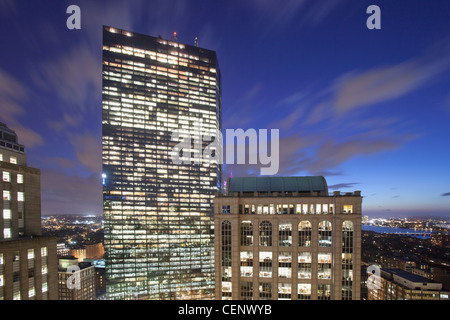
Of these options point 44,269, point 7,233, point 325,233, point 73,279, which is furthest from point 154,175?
point 325,233

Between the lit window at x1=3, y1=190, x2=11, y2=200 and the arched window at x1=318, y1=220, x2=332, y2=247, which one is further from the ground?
the lit window at x1=3, y1=190, x2=11, y2=200

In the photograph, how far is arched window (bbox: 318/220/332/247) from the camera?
51375mm

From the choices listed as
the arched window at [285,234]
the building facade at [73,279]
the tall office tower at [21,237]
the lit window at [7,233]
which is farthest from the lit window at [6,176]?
the building facade at [73,279]

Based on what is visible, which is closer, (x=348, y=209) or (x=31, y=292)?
(x=31, y=292)

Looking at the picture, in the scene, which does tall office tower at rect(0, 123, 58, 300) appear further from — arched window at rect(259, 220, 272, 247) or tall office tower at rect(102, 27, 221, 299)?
tall office tower at rect(102, 27, 221, 299)

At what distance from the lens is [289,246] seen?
170ft

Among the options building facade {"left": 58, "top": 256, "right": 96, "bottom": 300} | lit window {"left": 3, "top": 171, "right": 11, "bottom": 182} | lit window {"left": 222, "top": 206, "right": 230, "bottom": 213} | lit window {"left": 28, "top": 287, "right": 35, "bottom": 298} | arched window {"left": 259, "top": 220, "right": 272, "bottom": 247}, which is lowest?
building facade {"left": 58, "top": 256, "right": 96, "bottom": 300}

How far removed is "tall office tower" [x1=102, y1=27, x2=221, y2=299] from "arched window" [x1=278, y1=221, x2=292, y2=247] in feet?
416

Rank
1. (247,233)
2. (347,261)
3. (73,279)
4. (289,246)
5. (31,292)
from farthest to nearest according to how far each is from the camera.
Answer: (73,279)
(247,233)
(289,246)
(347,261)
(31,292)

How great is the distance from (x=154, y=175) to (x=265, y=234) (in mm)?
129686

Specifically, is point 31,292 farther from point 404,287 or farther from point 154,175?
point 404,287

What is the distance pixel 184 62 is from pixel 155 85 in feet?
95.4

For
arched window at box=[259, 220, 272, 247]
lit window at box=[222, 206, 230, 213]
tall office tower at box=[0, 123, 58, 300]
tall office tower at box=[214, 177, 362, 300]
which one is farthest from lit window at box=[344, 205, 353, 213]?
tall office tower at box=[0, 123, 58, 300]
